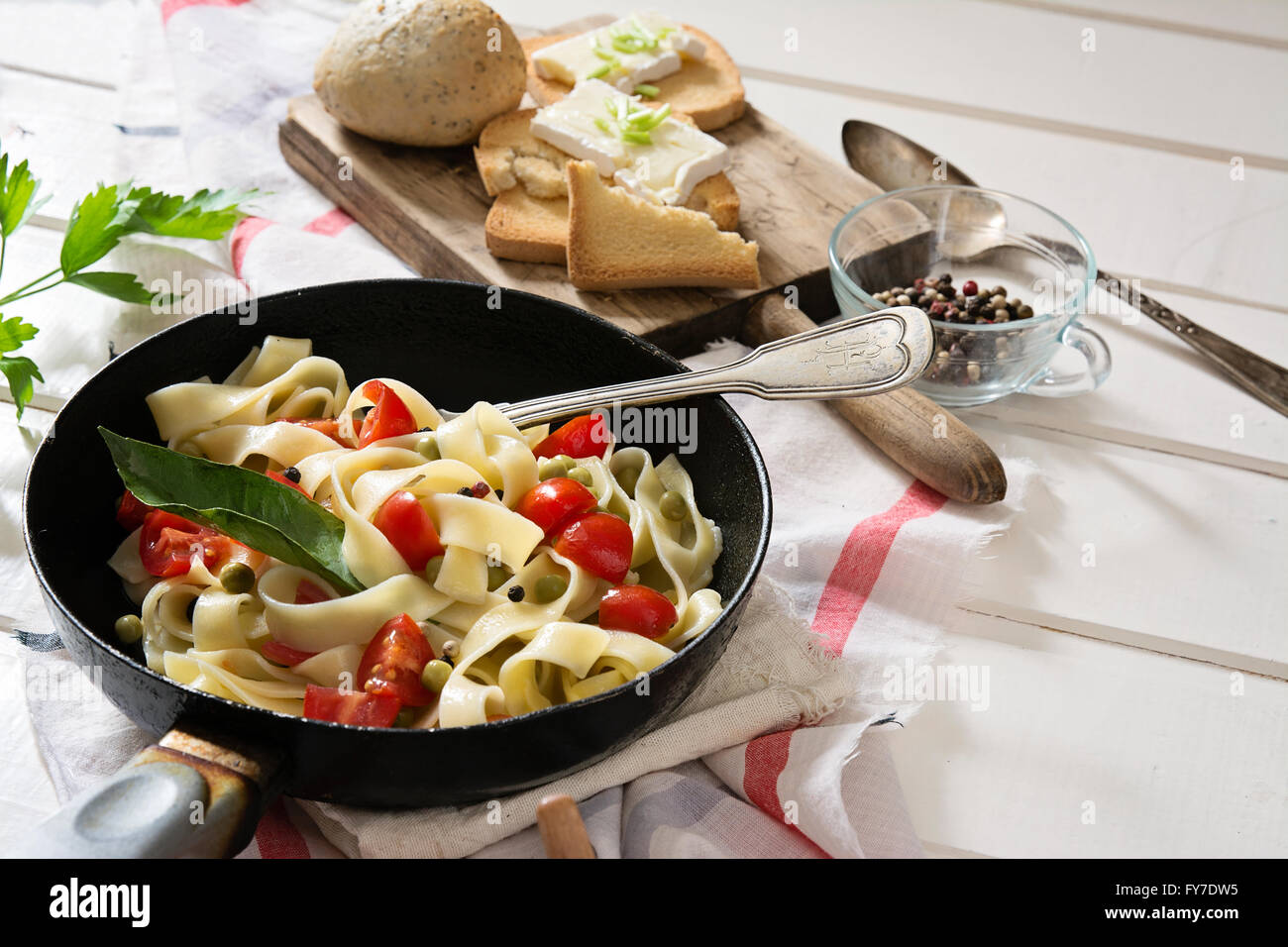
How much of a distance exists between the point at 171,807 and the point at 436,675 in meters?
0.56

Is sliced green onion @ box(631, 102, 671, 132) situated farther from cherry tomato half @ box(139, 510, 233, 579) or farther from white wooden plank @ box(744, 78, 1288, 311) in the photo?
cherry tomato half @ box(139, 510, 233, 579)

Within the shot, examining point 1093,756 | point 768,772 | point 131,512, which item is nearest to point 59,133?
point 131,512

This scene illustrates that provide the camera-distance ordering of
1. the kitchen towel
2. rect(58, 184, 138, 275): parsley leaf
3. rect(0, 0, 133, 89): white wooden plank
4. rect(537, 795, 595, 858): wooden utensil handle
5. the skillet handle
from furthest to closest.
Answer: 1. rect(0, 0, 133, 89): white wooden plank
2. rect(58, 184, 138, 275): parsley leaf
3. the kitchen towel
4. rect(537, 795, 595, 858): wooden utensil handle
5. the skillet handle

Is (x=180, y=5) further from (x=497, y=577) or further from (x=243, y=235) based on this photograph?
(x=497, y=577)

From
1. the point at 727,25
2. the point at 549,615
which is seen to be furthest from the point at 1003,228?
the point at 549,615

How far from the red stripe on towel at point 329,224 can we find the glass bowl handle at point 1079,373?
2173mm

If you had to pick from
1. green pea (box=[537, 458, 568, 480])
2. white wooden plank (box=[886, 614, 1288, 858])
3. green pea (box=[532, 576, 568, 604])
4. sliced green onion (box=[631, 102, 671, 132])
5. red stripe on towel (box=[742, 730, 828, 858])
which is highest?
sliced green onion (box=[631, 102, 671, 132])

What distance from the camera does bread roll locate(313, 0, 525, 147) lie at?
3.84 metres

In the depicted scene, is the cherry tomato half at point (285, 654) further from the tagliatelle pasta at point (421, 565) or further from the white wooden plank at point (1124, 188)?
the white wooden plank at point (1124, 188)

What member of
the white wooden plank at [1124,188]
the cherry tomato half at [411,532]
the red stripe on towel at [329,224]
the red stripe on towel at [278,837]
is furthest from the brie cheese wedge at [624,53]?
the red stripe on towel at [278,837]

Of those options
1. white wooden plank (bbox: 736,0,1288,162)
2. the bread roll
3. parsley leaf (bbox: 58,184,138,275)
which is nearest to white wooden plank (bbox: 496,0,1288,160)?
white wooden plank (bbox: 736,0,1288,162)

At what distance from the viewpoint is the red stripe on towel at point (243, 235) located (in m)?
3.69

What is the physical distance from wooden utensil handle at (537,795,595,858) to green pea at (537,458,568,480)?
3.11ft

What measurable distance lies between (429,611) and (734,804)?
2.23 feet
